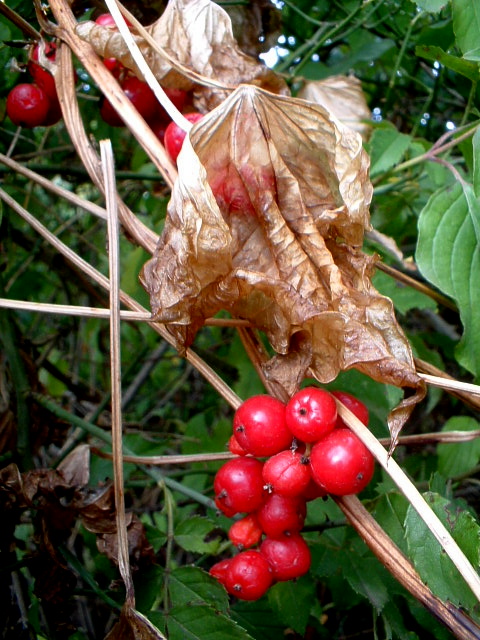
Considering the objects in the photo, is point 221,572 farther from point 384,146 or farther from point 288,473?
point 384,146

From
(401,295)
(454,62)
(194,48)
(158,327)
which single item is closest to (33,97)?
(194,48)

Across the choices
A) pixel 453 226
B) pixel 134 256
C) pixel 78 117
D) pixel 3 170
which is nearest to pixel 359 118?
pixel 453 226

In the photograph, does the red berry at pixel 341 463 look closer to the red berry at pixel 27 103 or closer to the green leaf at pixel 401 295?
the green leaf at pixel 401 295

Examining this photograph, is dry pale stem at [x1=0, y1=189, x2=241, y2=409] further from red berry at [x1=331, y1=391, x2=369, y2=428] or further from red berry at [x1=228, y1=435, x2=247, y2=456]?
→ red berry at [x1=331, y1=391, x2=369, y2=428]

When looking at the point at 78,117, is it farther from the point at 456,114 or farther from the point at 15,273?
the point at 456,114

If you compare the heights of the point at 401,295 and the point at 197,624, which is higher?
the point at 401,295

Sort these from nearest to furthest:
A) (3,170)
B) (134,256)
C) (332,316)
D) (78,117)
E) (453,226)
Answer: (332,316), (78,117), (453,226), (3,170), (134,256)

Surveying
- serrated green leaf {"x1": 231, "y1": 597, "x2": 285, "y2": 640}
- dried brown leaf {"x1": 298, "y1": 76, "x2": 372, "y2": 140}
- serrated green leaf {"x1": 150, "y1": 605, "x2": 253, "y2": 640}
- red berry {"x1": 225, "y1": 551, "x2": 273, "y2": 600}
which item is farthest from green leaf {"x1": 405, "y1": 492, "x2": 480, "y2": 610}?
dried brown leaf {"x1": 298, "y1": 76, "x2": 372, "y2": 140}
